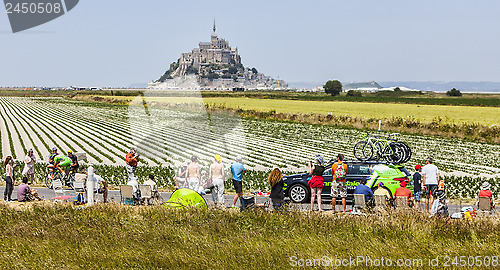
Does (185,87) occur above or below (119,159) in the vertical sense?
above

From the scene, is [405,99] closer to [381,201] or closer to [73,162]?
[73,162]

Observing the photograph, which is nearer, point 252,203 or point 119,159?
point 252,203

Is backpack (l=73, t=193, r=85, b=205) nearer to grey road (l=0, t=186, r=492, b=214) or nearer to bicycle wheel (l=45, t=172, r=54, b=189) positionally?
grey road (l=0, t=186, r=492, b=214)

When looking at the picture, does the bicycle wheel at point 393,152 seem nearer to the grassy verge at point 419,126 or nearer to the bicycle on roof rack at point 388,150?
the bicycle on roof rack at point 388,150

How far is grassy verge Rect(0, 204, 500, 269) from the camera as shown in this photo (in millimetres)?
9594

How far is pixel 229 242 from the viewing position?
1033 cm

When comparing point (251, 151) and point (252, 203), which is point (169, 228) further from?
point (251, 151)

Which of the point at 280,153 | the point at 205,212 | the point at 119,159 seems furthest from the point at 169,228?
the point at 280,153

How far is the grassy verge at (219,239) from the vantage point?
959 centimetres

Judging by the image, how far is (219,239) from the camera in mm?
10633

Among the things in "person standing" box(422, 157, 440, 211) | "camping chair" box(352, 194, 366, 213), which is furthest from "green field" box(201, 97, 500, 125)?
"camping chair" box(352, 194, 366, 213)

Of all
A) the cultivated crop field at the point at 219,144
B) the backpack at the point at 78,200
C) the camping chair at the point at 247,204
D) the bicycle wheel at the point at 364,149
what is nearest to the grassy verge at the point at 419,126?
the cultivated crop field at the point at 219,144

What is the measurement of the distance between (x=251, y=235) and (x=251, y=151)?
24.8 m

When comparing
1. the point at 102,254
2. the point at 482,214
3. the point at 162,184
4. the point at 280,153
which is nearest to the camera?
the point at 102,254
